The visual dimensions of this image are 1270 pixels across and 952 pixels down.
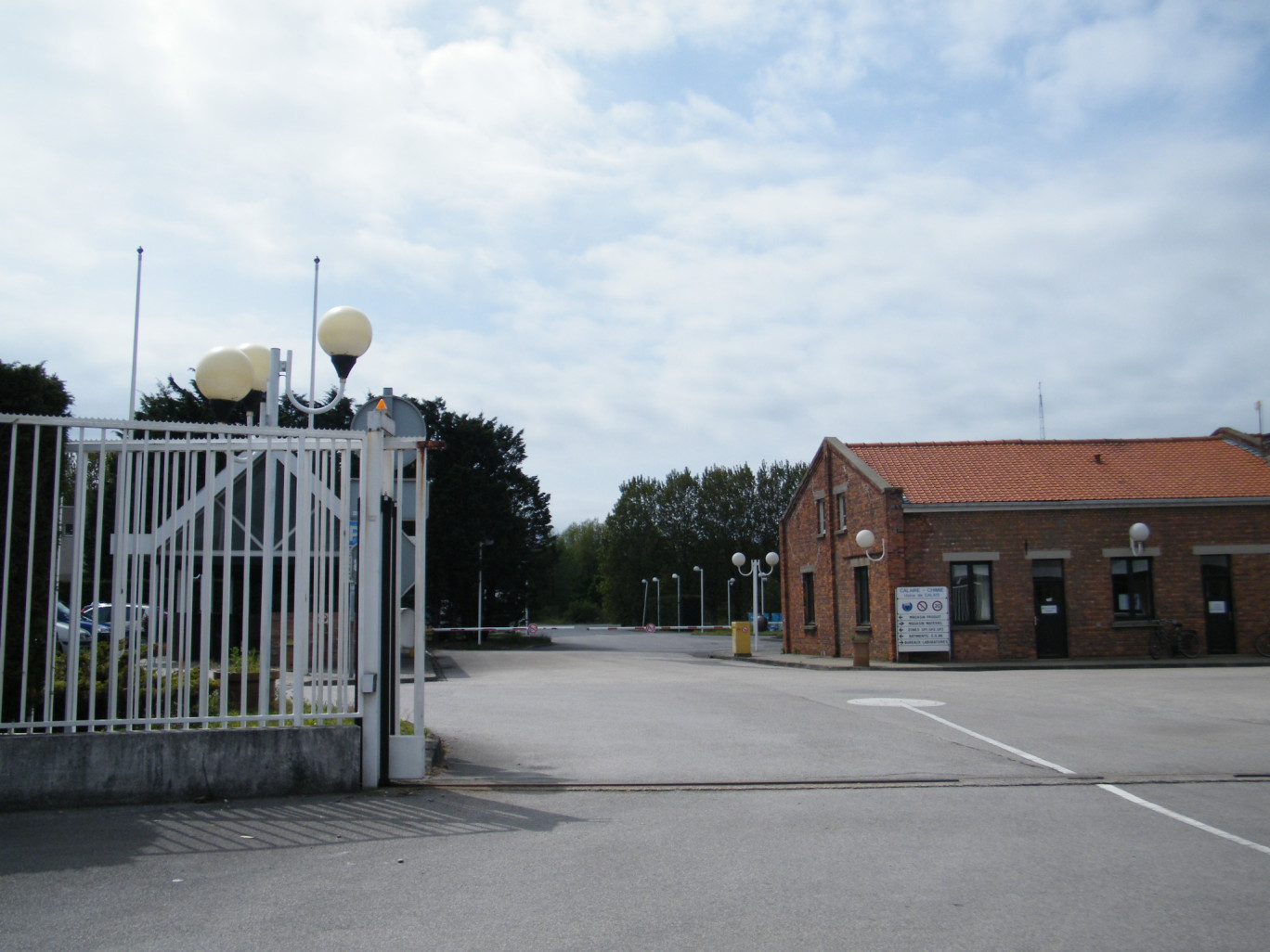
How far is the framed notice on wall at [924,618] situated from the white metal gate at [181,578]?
798 inches

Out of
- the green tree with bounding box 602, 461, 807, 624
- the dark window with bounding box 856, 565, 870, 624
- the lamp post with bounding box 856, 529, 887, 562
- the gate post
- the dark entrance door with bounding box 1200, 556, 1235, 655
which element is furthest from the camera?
the green tree with bounding box 602, 461, 807, 624

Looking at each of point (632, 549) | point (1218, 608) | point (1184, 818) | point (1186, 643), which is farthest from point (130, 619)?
point (632, 549)

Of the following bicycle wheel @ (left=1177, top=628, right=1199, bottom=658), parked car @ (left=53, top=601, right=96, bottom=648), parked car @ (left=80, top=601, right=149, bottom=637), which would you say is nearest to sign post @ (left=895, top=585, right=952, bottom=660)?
bicycle wheel @ (left=1177, top=628, right=1199, bottom=658)

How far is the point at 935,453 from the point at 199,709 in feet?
85.0

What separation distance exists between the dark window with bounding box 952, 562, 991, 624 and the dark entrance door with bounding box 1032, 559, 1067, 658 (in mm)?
1212

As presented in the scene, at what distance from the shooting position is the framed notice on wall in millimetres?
26016

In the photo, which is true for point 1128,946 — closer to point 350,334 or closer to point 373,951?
→ point 373,951

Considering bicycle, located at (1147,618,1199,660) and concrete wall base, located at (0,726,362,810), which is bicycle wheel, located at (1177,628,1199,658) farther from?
concrete wall base, located at (0,726,362,810)

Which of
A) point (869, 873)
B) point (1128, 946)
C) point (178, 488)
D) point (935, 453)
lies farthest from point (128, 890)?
point (935, 453)

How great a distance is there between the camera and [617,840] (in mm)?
6070

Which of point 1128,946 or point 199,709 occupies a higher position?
point 199,709

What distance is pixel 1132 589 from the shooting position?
89.0 ft

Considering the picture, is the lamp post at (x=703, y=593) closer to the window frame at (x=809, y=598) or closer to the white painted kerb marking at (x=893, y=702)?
the window frame at (x=809, y=598)

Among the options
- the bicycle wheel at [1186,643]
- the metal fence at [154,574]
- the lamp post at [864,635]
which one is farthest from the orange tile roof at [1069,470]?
the metal fence at [154,574]
